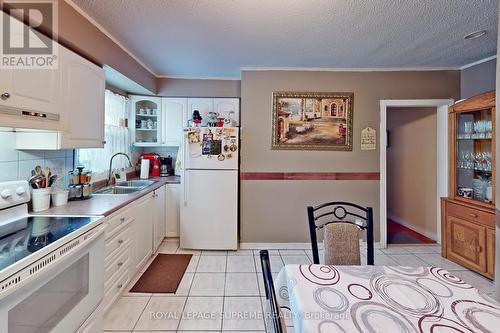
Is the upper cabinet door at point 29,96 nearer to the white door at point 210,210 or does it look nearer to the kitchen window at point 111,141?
the kitchen window at point 111,141

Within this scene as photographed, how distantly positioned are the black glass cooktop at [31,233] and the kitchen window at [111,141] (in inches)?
44.9

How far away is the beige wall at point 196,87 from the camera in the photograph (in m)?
3.98

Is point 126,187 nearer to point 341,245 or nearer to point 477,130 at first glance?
point 341,245

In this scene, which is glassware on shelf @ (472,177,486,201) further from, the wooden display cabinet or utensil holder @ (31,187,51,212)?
utensil holder @ (31,187,51,212)

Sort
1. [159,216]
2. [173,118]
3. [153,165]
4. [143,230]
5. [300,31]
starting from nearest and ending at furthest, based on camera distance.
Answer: [300,31] → [143,230] → [159,216] → [173,118] → [153,165]

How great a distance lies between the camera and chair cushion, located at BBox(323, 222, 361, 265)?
1.69 metres

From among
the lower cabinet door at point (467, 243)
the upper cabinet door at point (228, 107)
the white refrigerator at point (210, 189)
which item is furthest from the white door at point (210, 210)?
the lower cabinet door at point (467, 243)

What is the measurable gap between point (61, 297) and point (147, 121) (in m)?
3.03

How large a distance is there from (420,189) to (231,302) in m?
3.56

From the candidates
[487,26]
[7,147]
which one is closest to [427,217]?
[487,26]

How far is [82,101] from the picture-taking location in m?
2.09

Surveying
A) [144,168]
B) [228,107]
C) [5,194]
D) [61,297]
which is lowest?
[61,297]

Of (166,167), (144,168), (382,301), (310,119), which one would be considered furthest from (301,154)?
(382,301)

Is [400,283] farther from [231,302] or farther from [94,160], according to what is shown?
[94,160]
